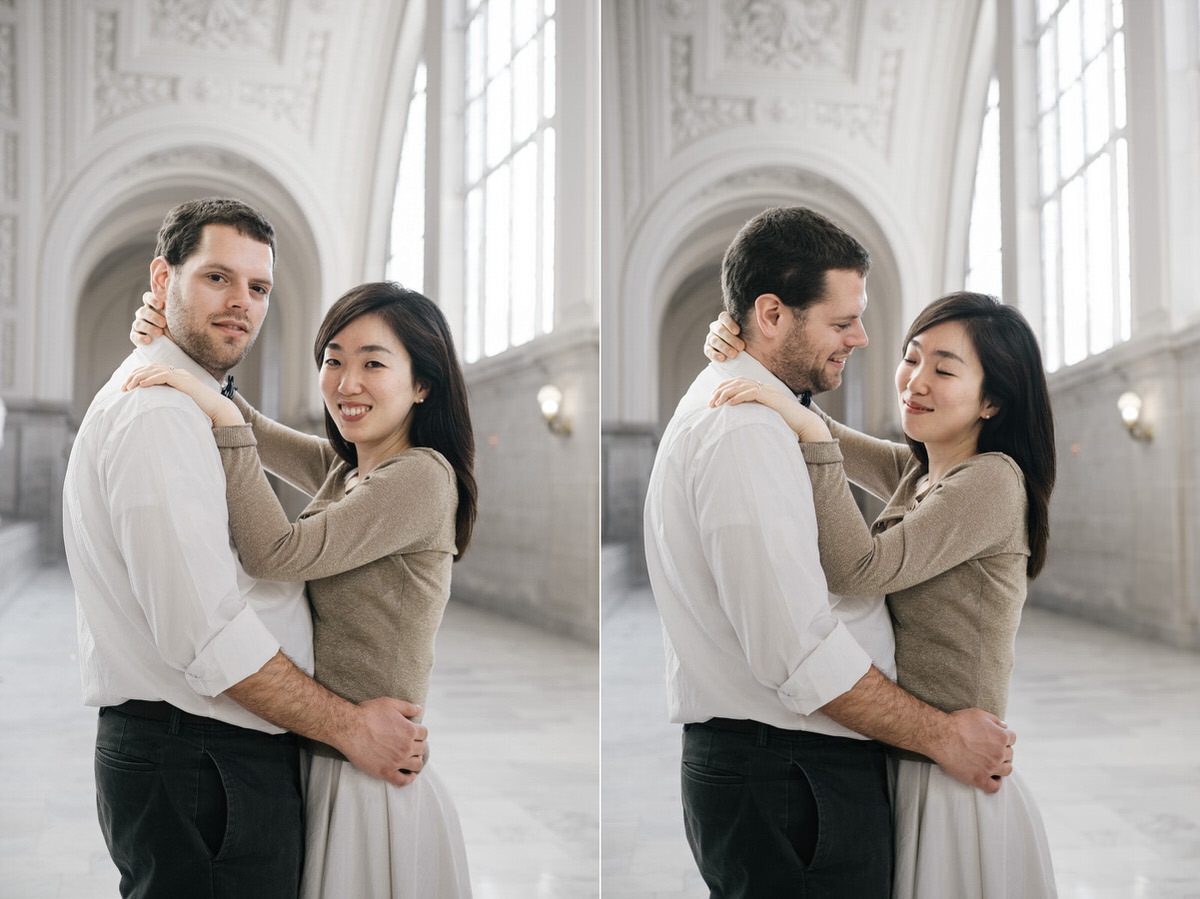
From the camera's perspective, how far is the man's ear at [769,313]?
8.16 feet

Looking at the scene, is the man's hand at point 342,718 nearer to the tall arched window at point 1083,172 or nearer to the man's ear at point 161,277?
the man's ear at point 161,277

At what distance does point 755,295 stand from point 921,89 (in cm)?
133

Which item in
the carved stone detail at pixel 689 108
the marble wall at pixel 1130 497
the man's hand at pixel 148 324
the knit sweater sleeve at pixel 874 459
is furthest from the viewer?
the carved stone detail at pixel 689 108

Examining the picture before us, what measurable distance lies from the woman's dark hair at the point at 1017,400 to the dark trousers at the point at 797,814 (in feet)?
2.57

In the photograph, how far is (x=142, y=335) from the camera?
93.7 inches

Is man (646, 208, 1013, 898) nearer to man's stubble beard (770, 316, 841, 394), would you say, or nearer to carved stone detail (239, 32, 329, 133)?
man's stubble beard (770, 316, 841, 394)

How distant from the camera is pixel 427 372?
258 cm

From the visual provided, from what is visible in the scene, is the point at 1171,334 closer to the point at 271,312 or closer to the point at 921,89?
the point at 921,89

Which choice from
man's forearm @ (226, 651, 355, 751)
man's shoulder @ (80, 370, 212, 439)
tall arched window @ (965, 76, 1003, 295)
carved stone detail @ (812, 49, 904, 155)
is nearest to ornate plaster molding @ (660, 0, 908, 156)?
carved stone detail @ (812, 49, 904, 155)

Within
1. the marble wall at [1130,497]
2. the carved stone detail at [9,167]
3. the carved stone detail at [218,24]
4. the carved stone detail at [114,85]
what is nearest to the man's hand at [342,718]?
the carved stone detail at [9,167]

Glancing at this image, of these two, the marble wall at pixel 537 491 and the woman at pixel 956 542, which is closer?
the woman at pixel 956 542

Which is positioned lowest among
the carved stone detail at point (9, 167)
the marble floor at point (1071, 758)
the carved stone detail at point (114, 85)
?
the marble floor at point (1071, 758)

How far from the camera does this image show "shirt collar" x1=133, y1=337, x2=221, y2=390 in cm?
234

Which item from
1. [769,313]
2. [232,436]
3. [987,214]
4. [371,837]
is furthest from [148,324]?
[987,214]
